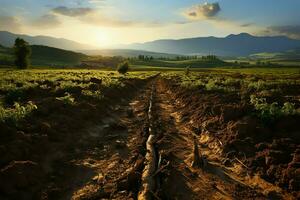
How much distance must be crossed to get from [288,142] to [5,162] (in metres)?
10.3

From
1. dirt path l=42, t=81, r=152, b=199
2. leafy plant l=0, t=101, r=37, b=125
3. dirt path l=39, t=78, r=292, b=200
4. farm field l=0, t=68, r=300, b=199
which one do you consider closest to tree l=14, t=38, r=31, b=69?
farm field l=0, t=68, r=300, b=199

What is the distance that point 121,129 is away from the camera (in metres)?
17.9

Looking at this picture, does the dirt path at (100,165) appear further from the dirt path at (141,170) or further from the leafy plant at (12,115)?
the leafy plant at (12,115)

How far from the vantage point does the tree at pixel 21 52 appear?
3755 inches

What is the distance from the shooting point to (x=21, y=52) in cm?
9688

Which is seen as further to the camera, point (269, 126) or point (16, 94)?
point (16, 94)

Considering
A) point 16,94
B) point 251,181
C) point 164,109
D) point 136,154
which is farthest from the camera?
point 164,109

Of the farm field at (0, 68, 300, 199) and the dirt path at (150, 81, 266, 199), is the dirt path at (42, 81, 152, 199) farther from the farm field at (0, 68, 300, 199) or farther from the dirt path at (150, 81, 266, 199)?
the dirt path at (150, 81, 266, 199)

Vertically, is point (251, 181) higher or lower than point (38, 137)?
lower

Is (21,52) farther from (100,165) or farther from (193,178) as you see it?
(193,178)

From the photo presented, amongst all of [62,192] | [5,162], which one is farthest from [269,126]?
[5,162]

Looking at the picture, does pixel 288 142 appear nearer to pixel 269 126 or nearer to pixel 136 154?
pixel 269 126

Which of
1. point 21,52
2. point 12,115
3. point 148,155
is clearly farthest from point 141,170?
point 21,52

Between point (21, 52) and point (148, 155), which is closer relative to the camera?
point (148, 155)
